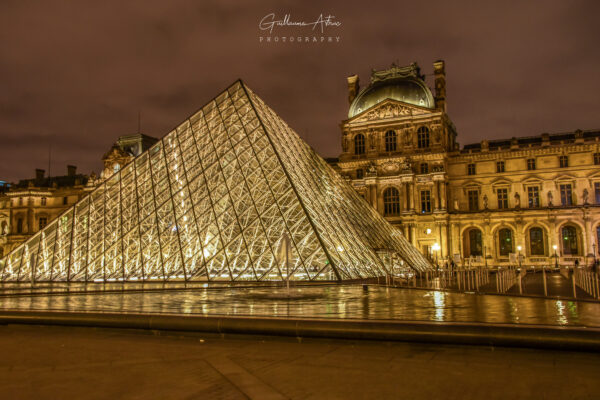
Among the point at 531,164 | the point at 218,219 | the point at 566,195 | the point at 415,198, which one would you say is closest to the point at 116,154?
the point at 415,198

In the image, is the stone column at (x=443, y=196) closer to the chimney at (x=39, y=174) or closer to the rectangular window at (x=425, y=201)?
the rectangular window at (x=425, y=201)

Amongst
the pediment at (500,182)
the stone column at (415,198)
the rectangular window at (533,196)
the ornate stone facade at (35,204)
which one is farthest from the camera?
the ornate stone facade at (35,204)

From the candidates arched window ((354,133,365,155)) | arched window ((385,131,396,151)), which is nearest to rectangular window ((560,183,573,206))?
arched window ((385,131,396,151))

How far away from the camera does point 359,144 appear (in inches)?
1882

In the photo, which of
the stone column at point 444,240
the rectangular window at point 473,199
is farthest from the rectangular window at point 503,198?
the stone column at point 444,240

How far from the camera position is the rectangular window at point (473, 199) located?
45375mm

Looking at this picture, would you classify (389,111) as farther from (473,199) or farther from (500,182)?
(500,182)

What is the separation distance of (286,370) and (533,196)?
44418 millimetres

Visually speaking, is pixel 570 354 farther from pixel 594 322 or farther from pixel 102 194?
pixel 102 194

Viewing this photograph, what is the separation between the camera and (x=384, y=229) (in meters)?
26.5

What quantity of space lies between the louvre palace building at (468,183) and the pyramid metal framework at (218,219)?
19.1 metres

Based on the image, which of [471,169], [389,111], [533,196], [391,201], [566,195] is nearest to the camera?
[566,195]

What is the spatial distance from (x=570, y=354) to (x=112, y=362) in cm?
458

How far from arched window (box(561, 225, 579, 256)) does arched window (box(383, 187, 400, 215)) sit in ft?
46.6
